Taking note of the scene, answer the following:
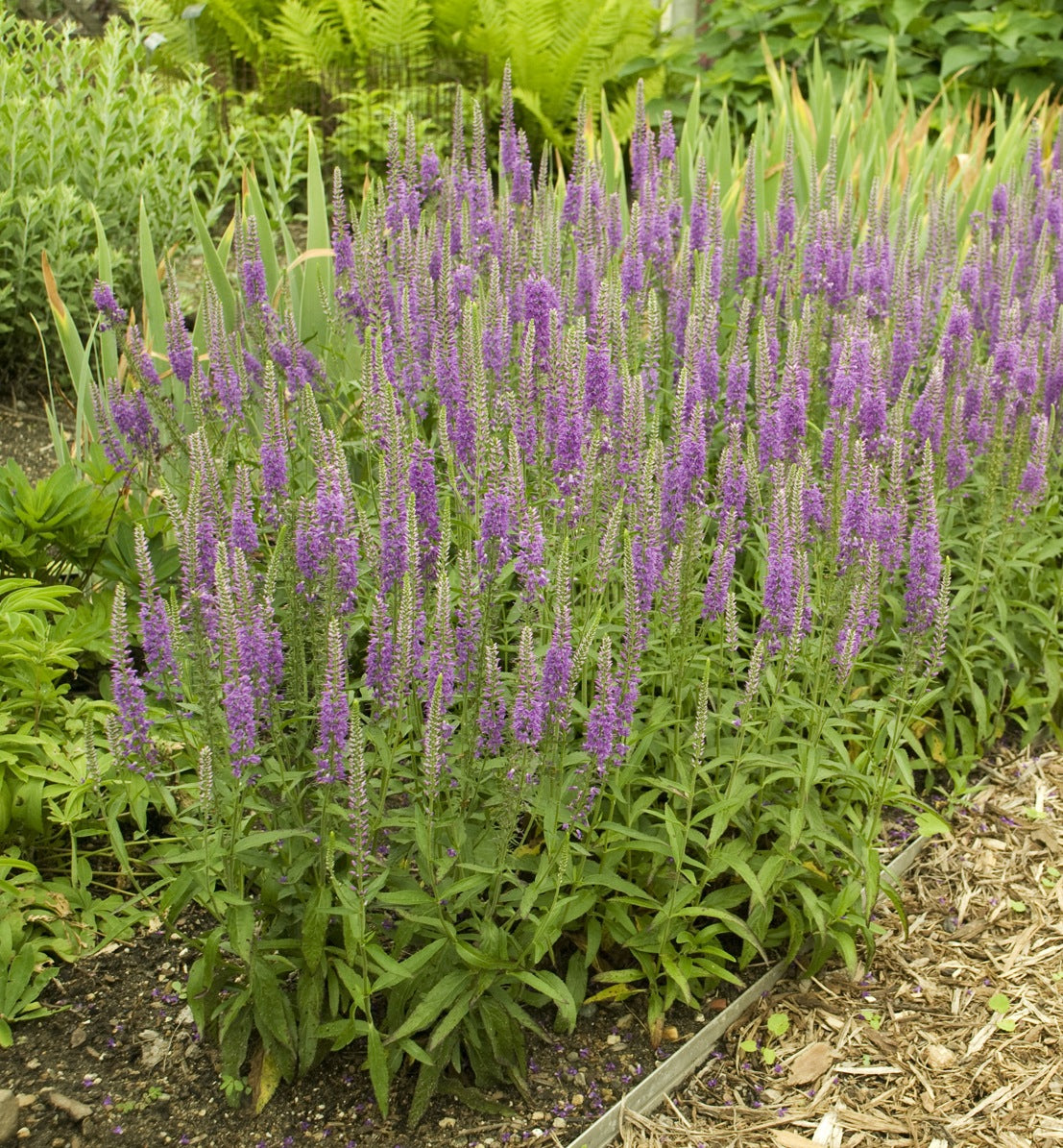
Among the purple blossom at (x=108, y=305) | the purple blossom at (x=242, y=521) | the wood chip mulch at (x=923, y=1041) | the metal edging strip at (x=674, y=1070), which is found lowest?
the wood chip mulch at (x=923, y=1041)

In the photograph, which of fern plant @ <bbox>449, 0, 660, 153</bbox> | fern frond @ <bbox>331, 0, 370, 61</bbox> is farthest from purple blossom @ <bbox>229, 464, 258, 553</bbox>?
fern frond @ <bbox>331, 0, 370, 61</bbox>

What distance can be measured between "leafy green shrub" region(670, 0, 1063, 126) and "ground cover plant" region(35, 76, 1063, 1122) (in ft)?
22.1

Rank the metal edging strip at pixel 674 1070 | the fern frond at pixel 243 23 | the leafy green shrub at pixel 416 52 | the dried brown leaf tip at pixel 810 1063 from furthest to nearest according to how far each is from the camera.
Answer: the fern frond at pixel 243 23
the leafy green shrub at pixel 416 52
the dried brown leaf tip at pixel 810 1063
the metal edging strip at pixel 674 1070

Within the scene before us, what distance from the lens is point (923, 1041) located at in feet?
10.5

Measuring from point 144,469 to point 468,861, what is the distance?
235 cm

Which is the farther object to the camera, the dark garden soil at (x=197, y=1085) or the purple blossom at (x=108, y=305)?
the purple blossom at (x=108, y=305)

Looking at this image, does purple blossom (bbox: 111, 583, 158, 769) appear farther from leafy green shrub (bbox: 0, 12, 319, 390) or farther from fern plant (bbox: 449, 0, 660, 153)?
fern plant (bbox: 449, 0, 660, 153)

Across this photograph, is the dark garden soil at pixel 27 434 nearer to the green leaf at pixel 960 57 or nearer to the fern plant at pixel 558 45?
the fern plant at pixel 558 45

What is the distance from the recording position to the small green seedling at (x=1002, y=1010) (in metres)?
3.22

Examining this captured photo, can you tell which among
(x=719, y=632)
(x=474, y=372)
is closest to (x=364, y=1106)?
(x=719, y=632)

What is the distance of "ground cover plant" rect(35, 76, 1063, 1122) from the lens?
2512 millimetres

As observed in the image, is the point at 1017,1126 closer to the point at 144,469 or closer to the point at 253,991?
the point at 253,991

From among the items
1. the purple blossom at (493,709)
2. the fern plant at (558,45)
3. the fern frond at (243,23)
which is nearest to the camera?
the purple blossom at (493,709)

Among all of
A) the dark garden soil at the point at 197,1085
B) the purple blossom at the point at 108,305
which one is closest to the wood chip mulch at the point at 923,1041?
the dark garden soil at the point at 197,1085
